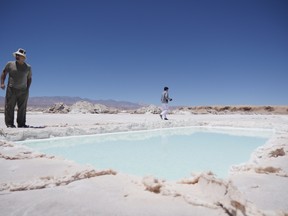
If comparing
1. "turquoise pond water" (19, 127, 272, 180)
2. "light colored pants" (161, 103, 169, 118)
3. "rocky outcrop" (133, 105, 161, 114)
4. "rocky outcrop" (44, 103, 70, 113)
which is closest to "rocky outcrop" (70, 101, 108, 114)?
"rocky outcrop" (44, 103, 70, 113)

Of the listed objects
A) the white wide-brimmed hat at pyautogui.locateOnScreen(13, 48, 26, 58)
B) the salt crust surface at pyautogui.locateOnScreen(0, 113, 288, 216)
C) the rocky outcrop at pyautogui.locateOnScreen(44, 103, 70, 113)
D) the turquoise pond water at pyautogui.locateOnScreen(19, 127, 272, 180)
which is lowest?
the turquoise pond water at pyautogui.locateOnScreen(19, 127, 272, 180)

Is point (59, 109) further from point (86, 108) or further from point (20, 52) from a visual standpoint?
point (20, 52)

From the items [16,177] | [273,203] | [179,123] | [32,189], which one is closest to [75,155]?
[16,177]

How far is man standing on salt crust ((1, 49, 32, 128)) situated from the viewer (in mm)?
6176

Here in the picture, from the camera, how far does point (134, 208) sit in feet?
5.08

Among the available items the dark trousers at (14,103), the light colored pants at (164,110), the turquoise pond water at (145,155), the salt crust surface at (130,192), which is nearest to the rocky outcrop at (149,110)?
the light colored pants at (164,110)

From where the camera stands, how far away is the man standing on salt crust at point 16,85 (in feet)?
20.3

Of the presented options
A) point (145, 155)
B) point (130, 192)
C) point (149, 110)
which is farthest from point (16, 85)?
point (149, 110)

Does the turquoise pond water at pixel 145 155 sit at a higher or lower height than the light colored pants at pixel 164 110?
lower

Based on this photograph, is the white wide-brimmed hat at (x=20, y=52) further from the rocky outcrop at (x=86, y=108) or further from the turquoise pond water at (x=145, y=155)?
the rocky outcrop at (x=86, y=108)

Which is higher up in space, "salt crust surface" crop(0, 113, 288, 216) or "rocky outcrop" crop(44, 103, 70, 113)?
"rocky outcrop" crop(44, 103, 70, 113)

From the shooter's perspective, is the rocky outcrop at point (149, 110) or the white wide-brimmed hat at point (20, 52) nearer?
the white wide-brimmed hat at point (20, 52)

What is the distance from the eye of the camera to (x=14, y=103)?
6.27 m

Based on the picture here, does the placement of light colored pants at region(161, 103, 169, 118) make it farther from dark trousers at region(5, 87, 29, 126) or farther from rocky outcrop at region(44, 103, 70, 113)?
rocky outcrop at region(44, 103, 70, 113)
